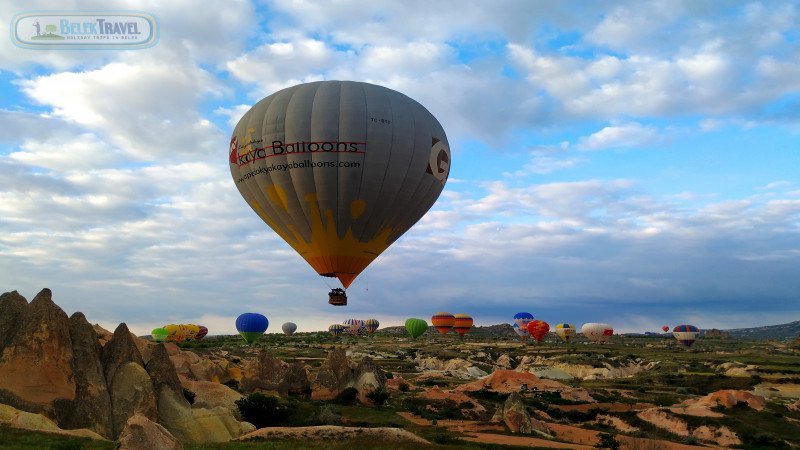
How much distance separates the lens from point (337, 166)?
51.7 metres

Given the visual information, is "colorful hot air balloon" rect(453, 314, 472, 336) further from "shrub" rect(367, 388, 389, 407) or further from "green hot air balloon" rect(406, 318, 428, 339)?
"shrub" rect(367, 388, 389, 407)

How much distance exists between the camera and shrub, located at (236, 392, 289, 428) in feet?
138

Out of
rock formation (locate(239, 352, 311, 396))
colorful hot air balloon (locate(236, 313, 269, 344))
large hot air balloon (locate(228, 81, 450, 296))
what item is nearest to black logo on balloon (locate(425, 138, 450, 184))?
large hot air balloon (locate(228, 81, 450, 296))

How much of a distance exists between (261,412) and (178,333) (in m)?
145

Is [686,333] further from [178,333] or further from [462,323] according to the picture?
[178,333]

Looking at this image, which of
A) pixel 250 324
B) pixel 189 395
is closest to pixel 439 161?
pixel 189 395

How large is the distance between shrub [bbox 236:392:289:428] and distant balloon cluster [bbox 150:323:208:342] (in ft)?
436

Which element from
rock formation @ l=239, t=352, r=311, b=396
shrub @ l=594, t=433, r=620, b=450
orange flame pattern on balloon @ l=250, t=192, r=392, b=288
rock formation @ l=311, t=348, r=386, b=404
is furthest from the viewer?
rock formation @ l=239, t=352, r=311, b=396

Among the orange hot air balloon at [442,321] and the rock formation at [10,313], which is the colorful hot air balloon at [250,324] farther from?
the rock formation at [10,313]

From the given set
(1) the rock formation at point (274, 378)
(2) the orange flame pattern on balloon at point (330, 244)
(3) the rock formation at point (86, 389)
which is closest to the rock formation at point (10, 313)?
(3) the rock formation at point (86, 389)

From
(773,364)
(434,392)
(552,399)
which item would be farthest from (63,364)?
(773,364)

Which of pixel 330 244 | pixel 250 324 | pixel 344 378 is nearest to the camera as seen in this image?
pixel 330 244

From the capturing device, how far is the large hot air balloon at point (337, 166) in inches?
2039

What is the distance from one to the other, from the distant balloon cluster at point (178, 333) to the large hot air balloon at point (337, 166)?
12515 cm
